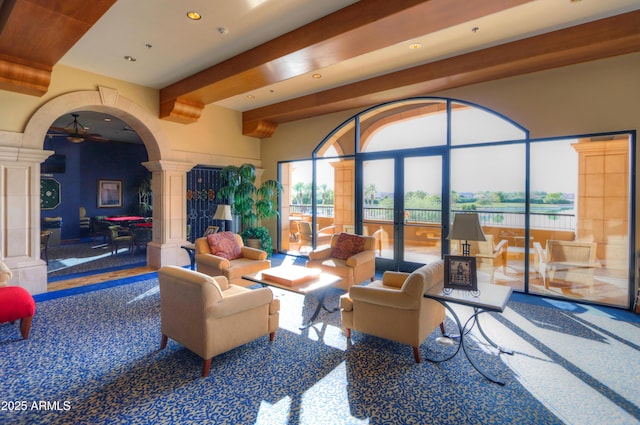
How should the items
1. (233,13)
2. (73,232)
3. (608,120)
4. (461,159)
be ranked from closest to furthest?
(233,13) < (608,120) < (461,159) < (73,232)

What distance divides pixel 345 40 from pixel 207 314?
3.21 metres

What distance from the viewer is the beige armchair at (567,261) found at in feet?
15.5

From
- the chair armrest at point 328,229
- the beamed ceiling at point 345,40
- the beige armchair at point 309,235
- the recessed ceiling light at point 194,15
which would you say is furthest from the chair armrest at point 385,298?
the beige armchair at point 309,235

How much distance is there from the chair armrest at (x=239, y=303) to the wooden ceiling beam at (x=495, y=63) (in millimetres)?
4118

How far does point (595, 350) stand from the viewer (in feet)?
10.6

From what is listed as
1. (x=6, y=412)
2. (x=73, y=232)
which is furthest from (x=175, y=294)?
(x=73, y=232)

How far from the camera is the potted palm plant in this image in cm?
747

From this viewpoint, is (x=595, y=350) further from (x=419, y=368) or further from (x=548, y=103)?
(x=548, y=103)

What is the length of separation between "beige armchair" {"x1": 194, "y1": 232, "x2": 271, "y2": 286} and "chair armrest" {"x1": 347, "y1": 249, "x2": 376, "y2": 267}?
4.57 feet

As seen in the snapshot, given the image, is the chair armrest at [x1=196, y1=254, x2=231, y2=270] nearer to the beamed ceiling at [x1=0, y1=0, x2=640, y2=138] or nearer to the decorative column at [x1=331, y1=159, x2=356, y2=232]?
the beamed ceiling at [x1=0, y1=0, x2=640, y2=138]

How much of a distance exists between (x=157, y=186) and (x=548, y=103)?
279 inches

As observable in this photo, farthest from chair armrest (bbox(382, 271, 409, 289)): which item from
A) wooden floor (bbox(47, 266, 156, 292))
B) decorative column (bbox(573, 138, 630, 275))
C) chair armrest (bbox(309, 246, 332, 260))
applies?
wooden floor (bbox(47, 266, 156, 292))

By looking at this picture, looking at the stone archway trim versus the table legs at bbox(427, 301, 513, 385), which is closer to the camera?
the table legs at bbox(427, 301, 513, 385)

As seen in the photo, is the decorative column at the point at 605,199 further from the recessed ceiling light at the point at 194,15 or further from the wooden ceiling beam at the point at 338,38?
the recessed ceiling light at the point at 194,15
